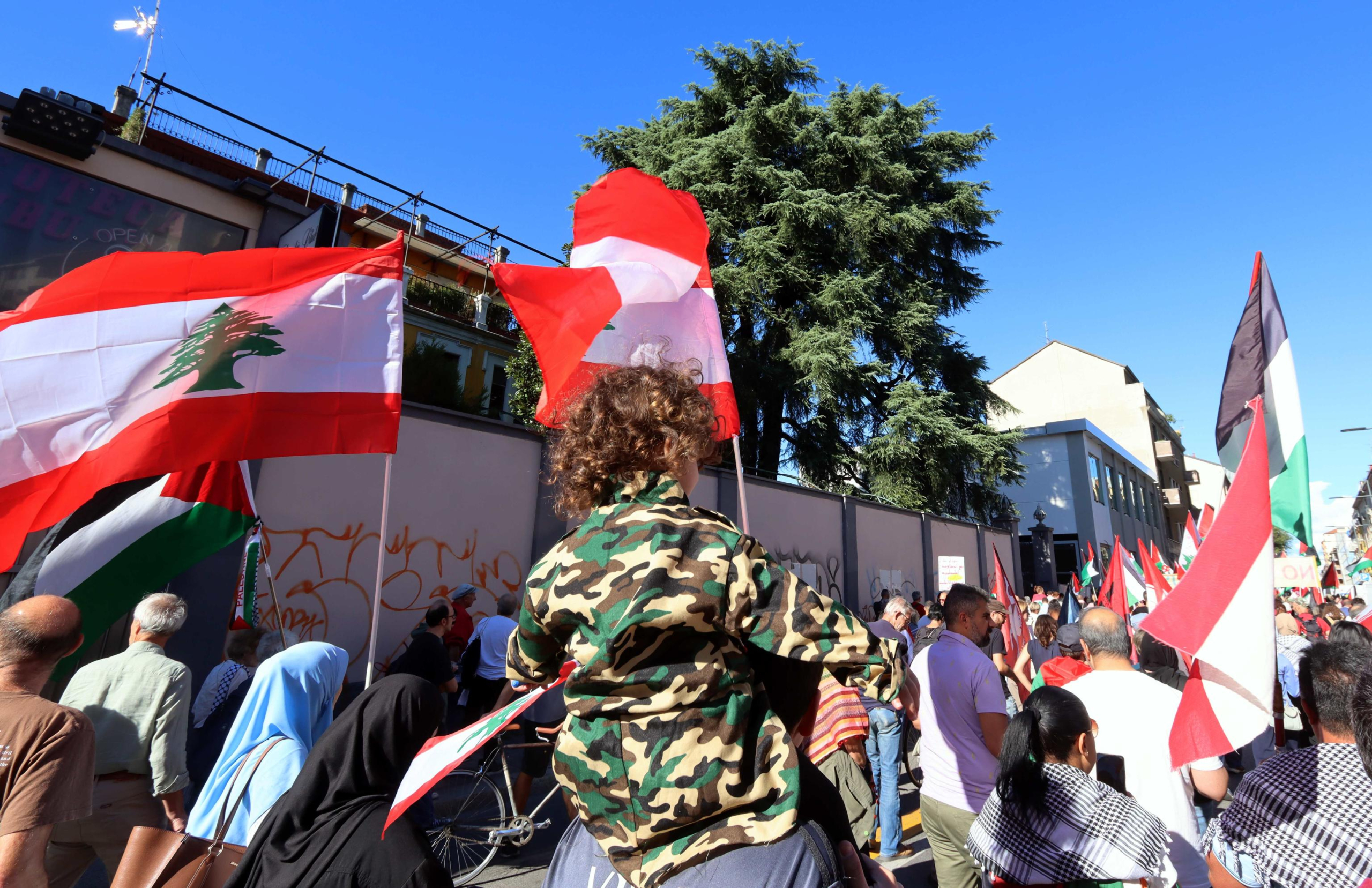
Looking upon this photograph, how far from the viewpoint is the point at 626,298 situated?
481cm

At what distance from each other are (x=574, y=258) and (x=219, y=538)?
2769 millimetres

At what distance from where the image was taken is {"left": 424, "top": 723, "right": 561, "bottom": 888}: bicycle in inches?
218

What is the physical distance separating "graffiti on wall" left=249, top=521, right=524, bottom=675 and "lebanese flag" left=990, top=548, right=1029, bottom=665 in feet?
19.0

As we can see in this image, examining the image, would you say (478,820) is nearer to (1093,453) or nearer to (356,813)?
(356,813)

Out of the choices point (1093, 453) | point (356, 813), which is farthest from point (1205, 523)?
point (1093, 453)

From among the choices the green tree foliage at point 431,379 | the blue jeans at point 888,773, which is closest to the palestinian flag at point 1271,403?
the blue jeans at point 888,773

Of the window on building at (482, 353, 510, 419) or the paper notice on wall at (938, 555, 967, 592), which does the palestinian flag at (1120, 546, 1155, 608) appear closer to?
the paper notice on wall at (938, 555, 967, 592)

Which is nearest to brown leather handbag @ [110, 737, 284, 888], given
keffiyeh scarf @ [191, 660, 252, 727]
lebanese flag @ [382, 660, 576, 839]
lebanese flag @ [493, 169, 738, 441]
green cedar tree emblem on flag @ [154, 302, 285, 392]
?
lebanese flag @ [382, 660, 576, 839]

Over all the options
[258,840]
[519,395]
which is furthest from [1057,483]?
[258,840]

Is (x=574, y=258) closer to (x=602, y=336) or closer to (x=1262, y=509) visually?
(x=602, y=336)

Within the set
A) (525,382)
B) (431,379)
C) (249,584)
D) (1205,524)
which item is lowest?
(249,584)

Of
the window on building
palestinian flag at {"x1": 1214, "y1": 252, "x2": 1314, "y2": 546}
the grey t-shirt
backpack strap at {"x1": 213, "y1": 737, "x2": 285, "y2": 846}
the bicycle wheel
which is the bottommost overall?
the bicycle wheel

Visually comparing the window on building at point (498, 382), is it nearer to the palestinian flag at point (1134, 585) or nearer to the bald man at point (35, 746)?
the palestinian flag at point (1134, 585)

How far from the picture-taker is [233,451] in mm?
4172
